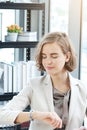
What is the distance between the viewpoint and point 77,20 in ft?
9.68

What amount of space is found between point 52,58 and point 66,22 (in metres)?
1.45

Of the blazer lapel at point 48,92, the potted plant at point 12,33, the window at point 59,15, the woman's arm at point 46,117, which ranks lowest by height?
the woman's arm at point 46,117

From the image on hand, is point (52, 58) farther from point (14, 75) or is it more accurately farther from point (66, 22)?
point (66, 22)

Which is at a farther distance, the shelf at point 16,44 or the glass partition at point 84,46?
the glass partition at point 84,46

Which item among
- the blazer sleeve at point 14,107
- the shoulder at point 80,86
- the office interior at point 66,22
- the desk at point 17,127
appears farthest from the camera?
the office interior at point 66,22

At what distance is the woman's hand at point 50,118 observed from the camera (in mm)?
1504

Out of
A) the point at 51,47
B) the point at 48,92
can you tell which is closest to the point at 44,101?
the point at 48,92

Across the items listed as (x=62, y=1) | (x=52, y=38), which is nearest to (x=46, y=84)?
(x=52, y=38)

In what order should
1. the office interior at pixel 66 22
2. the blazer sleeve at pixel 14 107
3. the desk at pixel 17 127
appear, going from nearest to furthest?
1. the blazer sleeve at pixel 14 107
2. the desk at pixel 17 127
3. the office interior at pixel 66 22

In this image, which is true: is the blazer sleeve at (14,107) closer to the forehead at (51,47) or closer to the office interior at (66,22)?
the forehead at (51,47)

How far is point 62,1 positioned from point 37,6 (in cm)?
43

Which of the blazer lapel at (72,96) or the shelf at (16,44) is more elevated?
the shelf at (16,44)

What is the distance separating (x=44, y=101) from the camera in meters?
1.73

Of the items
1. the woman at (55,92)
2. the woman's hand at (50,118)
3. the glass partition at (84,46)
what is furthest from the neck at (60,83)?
the glass partition at (84,46)
